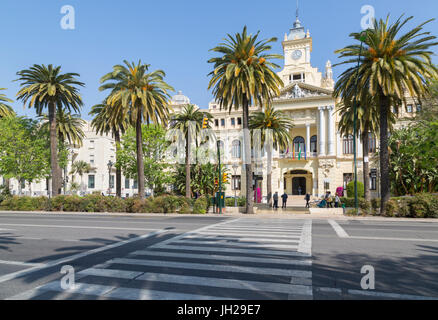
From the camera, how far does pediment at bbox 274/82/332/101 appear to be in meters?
47.3

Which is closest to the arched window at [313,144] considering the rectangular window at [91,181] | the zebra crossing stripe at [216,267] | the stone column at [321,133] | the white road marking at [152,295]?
the stone column at [321,133]

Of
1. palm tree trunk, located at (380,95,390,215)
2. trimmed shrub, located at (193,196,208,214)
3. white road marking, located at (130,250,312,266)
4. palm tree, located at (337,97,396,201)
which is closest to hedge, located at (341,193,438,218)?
palm tree trunk, located at (380,95,390,215)

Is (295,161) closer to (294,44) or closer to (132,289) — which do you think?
(294,44)

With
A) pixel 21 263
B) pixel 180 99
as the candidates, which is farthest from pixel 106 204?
pixel 180 99

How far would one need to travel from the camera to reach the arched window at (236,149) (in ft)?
177

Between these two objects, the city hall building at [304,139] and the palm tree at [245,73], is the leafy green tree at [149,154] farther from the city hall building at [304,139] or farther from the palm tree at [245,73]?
the palm tree at [245,73]

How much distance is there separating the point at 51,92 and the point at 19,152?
11126 millimetres

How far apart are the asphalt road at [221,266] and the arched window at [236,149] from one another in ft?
141

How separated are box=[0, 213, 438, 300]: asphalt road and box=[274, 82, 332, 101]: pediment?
129 feet

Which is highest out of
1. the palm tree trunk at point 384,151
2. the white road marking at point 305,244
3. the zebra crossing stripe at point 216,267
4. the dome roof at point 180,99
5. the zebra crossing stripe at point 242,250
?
the dome roof at point 180,99

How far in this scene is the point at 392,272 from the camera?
6.33m

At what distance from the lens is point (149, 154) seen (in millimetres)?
38594

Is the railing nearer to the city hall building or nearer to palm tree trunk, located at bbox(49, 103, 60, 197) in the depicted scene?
the city hall building
